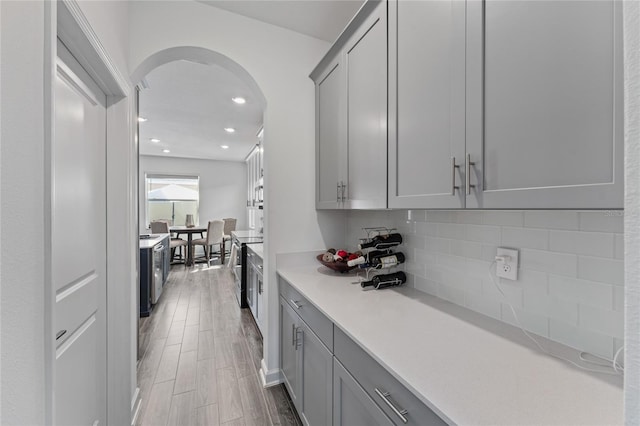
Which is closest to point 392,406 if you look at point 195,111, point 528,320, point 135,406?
point 528,320

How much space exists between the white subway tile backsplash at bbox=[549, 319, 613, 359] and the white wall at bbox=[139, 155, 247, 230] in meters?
7.35

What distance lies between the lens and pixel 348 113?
162cm

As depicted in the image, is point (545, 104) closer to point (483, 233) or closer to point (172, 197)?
point (483, 233)

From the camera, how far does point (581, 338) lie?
86cm

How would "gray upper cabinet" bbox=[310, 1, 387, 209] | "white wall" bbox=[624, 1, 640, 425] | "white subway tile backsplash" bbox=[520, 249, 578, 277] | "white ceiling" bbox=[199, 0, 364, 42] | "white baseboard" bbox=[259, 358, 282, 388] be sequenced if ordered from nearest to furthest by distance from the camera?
"white wall" bbox=[624, 1, 640, 425] < "white subway tile backsplash" bbox=[520, 249, 578, 277] < "gray upper cabinet" bbox=[310, 1, 387, 209] < "white ceiling" bbox=[199, 0, 364, 42] < "white baseboard" bbox=[259, 358, 282, 388]

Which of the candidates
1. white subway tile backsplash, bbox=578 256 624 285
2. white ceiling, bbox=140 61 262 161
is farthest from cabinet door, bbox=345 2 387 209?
white ceiling, bbox=140 61 262 161

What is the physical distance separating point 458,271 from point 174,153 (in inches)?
266

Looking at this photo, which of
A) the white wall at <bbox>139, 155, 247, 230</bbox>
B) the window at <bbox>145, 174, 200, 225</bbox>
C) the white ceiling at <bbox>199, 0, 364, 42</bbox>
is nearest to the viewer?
the white ceiling at <bbox>199, 0, 364, 42</bbox>

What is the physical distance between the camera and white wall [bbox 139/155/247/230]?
6910 mm

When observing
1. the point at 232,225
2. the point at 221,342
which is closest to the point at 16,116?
the point at 221,342

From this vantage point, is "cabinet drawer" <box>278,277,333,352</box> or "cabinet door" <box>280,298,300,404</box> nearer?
"cabinet drawer" <box>278,277,333,352</box>

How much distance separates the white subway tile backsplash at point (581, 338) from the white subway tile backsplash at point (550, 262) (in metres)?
0.17

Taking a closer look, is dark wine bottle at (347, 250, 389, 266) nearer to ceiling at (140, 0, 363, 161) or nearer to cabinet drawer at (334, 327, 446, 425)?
cabinet drawer at (334, 327, 446, 425)

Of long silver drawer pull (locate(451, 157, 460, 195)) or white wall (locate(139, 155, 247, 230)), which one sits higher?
white wall (locate(139, 155, 247, 230))
